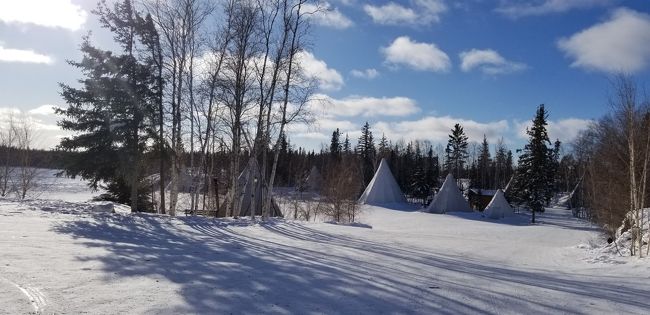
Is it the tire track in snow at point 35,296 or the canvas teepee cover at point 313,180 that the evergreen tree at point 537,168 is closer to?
the canvas teepee cover at point 313,180

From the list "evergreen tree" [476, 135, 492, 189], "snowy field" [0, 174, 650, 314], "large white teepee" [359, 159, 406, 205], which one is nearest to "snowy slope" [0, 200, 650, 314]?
"snowy field" [0, 174, 650, 314]

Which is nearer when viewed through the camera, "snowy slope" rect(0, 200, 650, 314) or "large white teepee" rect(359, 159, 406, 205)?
"snowy slope" rect(0, 200, 650, 314)

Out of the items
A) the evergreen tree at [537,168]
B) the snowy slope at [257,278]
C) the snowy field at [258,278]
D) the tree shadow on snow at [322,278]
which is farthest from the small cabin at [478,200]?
the tree shadow on snow at [322,278]

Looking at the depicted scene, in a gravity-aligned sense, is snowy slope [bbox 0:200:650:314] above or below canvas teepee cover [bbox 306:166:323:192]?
below

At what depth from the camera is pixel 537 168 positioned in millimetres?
41344

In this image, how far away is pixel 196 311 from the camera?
15.9 ft

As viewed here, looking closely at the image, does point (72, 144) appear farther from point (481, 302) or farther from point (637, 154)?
point (637, 154)

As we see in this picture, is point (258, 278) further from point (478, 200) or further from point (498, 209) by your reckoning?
point (478, 200)

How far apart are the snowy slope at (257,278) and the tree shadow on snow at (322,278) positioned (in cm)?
2

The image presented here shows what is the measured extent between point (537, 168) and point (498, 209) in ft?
18.6

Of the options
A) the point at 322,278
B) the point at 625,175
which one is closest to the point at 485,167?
the point at 625,175

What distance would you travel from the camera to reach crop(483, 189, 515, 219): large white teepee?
3916 cm

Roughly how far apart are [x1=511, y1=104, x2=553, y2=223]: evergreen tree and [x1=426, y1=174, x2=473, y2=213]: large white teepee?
570 centimetres

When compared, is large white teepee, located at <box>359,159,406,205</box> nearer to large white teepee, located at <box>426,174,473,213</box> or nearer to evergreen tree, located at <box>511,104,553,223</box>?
large white teepee, located at <box>426,174,473,213</box>
